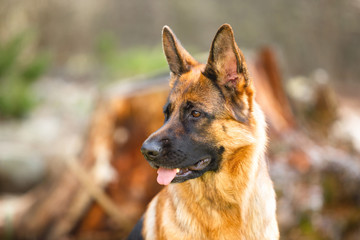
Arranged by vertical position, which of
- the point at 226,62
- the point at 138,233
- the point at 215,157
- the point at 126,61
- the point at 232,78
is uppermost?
the point at 226,62

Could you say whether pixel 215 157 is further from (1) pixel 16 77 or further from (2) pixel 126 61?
(2) pixel 126 61

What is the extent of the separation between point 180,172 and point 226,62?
2.79 feet

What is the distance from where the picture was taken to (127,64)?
12.6 meters

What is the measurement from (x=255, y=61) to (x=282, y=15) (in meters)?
11.5

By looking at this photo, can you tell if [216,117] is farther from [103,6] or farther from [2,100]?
[103,6]

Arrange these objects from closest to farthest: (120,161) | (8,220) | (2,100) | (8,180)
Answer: (120,161) → (8,220) → (8,180) → (2,100)

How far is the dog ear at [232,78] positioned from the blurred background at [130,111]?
7.94 feet

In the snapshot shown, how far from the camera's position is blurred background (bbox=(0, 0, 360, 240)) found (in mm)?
5293

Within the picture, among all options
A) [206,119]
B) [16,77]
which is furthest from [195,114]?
[16,77]

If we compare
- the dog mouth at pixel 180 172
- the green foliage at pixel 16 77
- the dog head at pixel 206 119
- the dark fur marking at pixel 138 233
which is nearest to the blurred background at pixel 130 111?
the green foliage at pixel 16 77

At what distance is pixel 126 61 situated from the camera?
12977 mm

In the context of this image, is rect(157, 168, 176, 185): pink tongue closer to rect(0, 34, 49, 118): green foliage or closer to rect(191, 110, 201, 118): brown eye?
rect(191, 110, 201, 118): brown eye

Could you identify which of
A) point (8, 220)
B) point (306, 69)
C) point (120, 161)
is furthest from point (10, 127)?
point (306, 69)

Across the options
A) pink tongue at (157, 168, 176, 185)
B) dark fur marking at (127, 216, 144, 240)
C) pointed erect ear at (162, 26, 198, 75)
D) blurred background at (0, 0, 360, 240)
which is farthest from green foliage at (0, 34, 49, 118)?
pink tongue at (157, 168, 176, 185)
